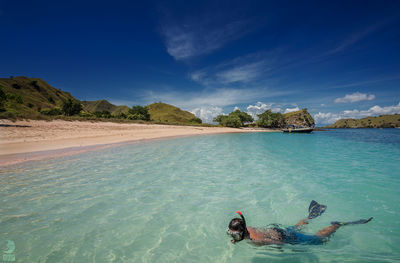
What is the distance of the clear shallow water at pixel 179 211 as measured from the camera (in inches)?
137

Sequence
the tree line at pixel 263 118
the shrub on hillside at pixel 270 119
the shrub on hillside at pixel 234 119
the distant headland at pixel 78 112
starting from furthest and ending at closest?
the shrub on hillside at pixel 270 119 → the tree line at pixel 263 118 → the shrub on hillside at pixel 234 119 → the distant headland at pixel 78 112

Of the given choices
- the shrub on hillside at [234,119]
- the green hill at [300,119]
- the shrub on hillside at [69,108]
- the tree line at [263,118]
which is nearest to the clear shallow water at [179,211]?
the shrub on hillside at [69,108]

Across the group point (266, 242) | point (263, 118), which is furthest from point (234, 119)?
point (266, 242)

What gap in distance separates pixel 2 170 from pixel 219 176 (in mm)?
12668

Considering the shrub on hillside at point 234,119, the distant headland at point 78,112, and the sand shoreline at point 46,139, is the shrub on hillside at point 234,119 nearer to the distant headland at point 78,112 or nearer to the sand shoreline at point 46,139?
the distant headland at point 78,112

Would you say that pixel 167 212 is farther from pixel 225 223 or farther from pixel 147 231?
pixel 225 223

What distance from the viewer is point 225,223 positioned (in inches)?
185

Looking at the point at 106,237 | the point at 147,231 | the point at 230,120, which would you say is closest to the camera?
the point at 106,237

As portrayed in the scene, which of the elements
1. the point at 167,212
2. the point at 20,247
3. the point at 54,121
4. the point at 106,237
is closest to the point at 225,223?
the point at 167,212

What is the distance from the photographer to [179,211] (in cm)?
535

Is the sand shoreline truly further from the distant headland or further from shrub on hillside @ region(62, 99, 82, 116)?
shrub on hillside @ region(62, 99, 82, 116)

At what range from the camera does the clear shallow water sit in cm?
349

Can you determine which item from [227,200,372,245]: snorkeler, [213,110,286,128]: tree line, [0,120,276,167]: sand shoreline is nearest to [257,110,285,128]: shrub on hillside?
[213,110,286,128]: tree line

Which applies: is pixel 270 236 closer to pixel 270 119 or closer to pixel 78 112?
pixel 78 112
